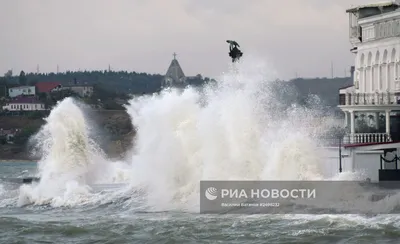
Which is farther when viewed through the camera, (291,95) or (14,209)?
(291,95)

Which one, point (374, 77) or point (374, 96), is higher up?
point (374, 77)

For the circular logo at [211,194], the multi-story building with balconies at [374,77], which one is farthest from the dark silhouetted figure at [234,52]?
the circular logo at [211,194]

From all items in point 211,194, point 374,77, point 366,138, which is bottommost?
point 211,194

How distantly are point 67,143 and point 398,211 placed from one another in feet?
76.3

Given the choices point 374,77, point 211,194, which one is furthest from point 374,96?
point 211,194

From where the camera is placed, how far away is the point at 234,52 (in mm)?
51312

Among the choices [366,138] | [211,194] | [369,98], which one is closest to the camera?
[211,194]

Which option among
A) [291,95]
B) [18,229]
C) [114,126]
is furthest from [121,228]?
[114,126]

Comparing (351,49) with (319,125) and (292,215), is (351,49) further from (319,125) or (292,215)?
(292,215)

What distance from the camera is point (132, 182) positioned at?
169 ft

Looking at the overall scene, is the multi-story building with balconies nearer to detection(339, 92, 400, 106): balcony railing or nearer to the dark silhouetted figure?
detection(339, 92, 400, 106): balcony railing

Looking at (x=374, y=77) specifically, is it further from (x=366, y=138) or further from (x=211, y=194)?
(x=211, y=194)

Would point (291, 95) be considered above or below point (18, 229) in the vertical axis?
above

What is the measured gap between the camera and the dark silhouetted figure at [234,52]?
167 feet
